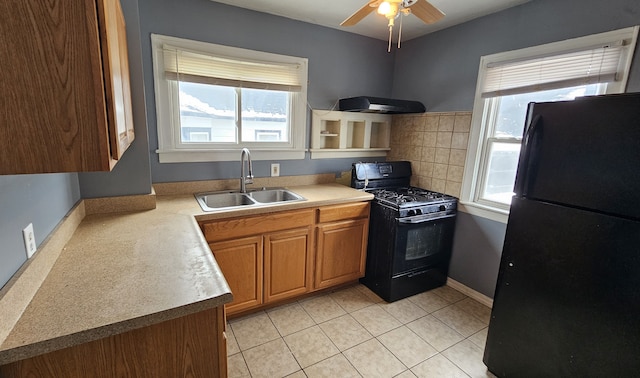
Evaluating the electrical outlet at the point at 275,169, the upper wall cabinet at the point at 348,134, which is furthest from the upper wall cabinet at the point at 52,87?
the upper wall cabinet at the point at 348,134

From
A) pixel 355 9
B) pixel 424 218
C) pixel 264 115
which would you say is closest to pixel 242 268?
pixel 264 115

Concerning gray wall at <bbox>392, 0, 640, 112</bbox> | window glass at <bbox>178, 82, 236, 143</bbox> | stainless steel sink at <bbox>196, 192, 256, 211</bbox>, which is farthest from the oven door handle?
window glass at <bbox>178, 82, 236, 143</bbox>

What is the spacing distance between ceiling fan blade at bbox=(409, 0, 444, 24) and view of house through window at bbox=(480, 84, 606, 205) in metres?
1.20

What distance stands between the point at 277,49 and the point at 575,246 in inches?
98.1

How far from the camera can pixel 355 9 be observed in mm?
2344

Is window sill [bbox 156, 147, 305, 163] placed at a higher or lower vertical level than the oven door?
higher

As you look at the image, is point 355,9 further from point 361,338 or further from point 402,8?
point 361,338

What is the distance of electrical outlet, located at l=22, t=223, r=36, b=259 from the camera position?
0.99 metres

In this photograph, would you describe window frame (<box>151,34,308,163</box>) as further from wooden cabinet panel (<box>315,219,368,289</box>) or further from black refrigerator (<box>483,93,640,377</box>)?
black refrigerator (<box>483,93,640,377</box>)

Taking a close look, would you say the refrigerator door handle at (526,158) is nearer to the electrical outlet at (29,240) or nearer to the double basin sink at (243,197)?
the double basin sink at (243,197)

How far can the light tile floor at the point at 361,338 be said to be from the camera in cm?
181

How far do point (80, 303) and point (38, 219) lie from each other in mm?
455

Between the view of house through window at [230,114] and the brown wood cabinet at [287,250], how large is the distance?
88 cm

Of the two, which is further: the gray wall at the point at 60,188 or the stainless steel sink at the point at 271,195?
the stainless steel sink at the point at 271,195
